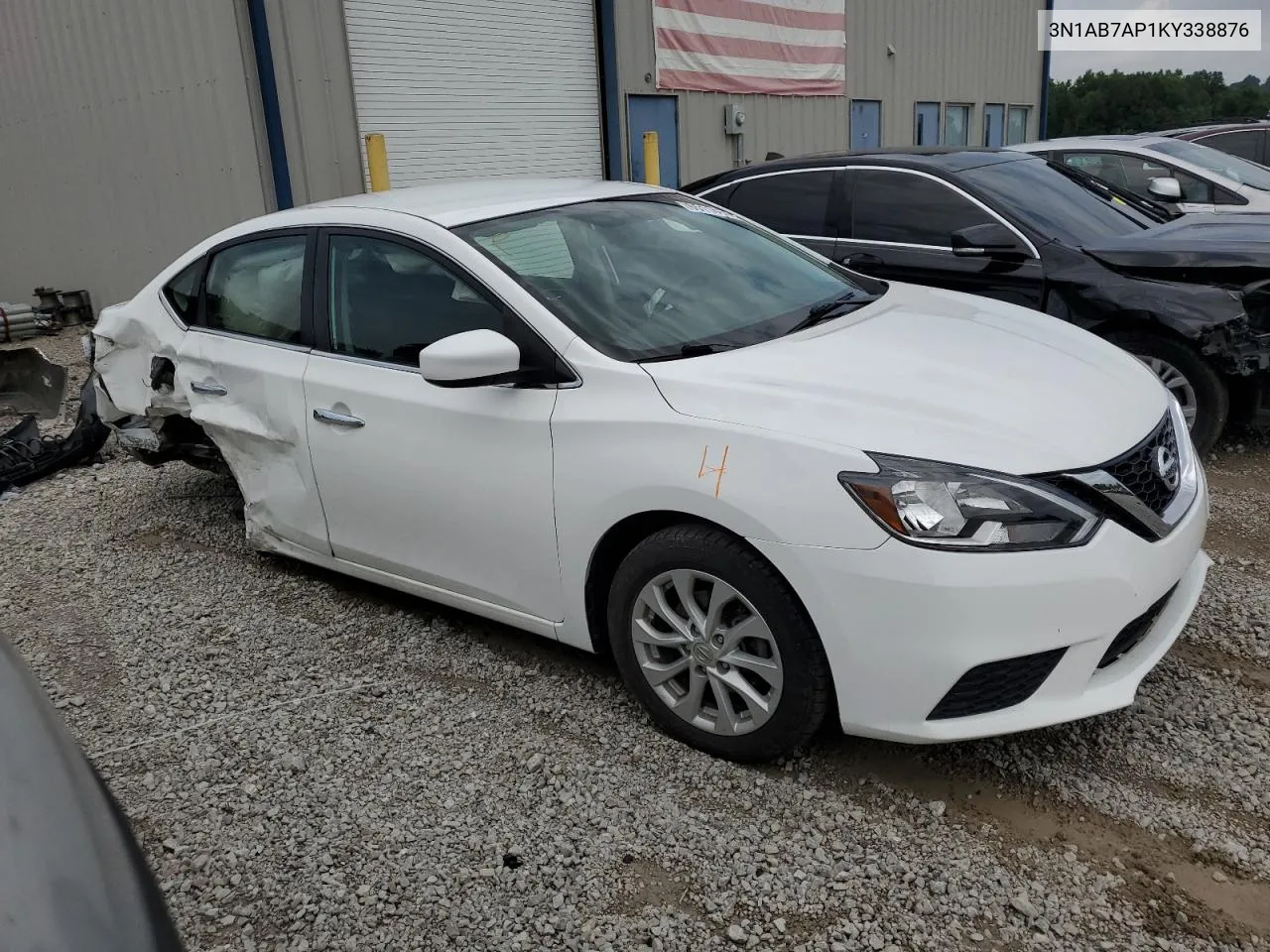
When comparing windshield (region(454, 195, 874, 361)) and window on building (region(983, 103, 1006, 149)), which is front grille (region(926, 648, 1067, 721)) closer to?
windshield (region(454, 195, 874, 361))

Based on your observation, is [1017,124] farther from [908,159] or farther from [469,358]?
[469,358]

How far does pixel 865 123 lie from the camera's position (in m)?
17.9

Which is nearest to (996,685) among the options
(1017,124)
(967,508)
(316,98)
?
(967,508)

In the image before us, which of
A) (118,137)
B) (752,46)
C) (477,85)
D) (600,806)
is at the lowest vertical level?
(600,806)

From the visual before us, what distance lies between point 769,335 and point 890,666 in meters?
1.16

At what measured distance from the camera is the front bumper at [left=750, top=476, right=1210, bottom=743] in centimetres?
240

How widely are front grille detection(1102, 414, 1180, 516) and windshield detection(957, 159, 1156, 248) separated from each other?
2875 millimetres

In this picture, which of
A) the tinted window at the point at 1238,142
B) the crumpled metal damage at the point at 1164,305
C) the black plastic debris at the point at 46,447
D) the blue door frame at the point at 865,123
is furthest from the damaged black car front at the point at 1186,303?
the blue door frame at the point at 865,123

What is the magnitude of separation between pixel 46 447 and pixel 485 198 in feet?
13.2

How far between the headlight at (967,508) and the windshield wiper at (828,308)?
91 cm

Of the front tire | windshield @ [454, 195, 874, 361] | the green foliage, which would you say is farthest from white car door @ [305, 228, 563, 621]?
the green foliage

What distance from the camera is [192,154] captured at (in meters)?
10.3

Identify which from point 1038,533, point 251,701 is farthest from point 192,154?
point 1038,533

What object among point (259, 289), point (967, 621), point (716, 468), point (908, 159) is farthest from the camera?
point (908, 159)
